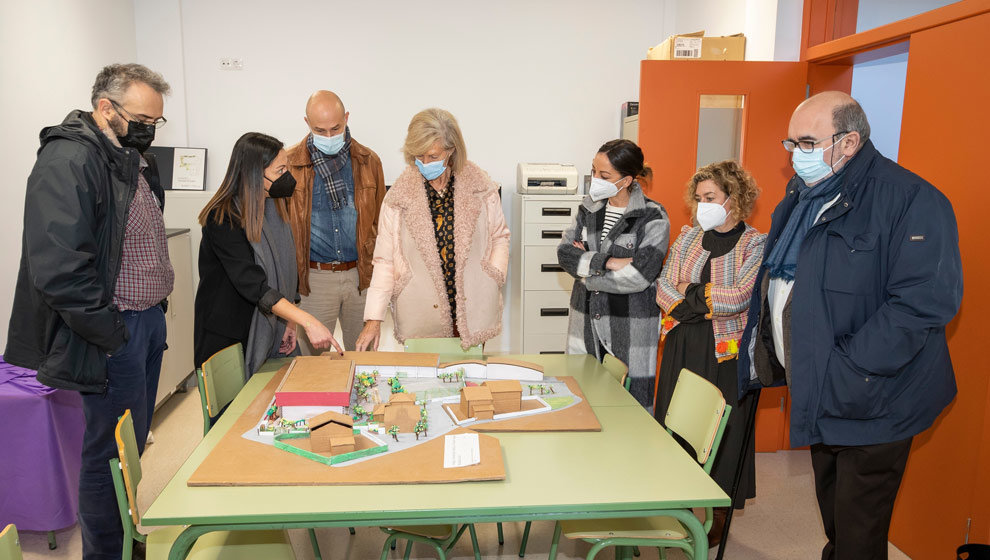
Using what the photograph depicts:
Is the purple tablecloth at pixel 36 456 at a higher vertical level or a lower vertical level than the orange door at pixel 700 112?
lower

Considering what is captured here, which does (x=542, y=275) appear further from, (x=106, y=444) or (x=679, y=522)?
(x=106, y=444)

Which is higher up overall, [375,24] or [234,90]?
[375,24]

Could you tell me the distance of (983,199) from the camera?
7.79 ft

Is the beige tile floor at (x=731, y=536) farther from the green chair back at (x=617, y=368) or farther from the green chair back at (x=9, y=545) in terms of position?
the green chair back at (x=9, y=545)

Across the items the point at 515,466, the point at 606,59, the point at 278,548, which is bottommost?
the point at 278,548

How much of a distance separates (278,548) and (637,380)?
161cm

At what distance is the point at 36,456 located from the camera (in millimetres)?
2666

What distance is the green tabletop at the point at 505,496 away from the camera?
152 cm

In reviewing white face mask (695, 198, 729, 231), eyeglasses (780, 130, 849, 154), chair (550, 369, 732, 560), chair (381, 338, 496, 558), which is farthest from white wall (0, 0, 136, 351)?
eyeglasses (780, 130, 849, 154)

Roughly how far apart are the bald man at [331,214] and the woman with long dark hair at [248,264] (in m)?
0.39

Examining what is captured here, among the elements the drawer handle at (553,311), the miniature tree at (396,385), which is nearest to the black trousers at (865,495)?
the miniature tree at (396,385)

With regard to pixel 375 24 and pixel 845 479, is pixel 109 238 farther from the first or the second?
pixel 375 24

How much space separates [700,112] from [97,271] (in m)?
2.97

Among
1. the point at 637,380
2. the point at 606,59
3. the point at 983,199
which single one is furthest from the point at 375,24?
the point at 983,199
